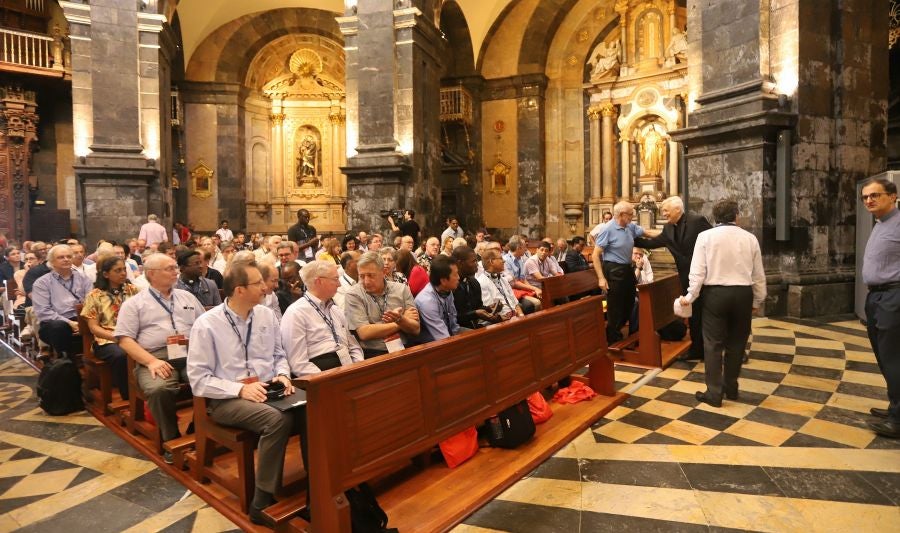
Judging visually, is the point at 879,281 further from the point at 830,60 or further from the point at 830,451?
the point at 830,60

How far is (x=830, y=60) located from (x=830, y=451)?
670 cm

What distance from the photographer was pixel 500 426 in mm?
3486

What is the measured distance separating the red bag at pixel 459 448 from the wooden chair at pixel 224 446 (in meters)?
1.09

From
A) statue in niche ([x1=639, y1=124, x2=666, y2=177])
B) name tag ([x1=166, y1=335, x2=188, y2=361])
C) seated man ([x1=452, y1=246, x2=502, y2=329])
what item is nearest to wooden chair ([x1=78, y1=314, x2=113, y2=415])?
name tag ([x1=166, y1=335, x2=188, y2=361])

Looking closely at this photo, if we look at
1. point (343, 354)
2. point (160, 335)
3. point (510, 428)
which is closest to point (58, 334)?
point (160, 335)

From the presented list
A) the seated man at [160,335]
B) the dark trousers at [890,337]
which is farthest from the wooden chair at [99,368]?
the dark trousers at [890,337]

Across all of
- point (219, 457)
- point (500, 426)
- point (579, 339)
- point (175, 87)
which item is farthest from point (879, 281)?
point (175, 87)

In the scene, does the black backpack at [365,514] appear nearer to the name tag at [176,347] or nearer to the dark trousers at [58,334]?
the name tag at [176,347]

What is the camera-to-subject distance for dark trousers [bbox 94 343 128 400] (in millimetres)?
A: 4176

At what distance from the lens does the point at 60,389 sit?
447 cm

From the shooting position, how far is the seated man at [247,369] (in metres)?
2.67

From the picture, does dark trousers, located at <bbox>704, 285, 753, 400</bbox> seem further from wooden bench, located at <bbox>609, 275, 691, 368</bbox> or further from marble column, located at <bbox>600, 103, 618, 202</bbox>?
marble column, located at <bbox>600, 103, 618, 202</bbox>

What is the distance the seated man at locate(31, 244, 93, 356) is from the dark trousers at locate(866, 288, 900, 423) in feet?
21.4

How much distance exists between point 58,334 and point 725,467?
18.3ft
